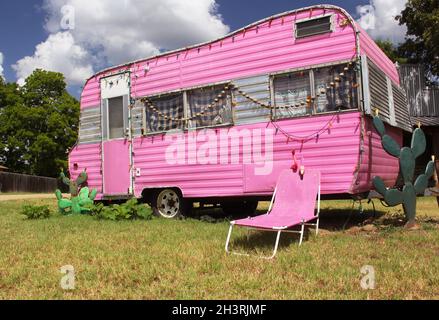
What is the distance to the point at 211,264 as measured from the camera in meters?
4.77

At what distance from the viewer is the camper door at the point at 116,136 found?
9.66 metres

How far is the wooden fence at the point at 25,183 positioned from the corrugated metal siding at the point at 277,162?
2761cm

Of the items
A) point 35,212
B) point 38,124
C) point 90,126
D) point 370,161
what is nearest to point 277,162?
point 370,161

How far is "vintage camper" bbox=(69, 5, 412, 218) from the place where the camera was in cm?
705

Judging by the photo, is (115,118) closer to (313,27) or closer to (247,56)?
(247,56)

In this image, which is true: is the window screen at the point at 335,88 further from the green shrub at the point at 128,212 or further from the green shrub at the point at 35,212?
the green shrub at the point at 35,212

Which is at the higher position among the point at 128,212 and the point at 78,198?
the point at 78,198

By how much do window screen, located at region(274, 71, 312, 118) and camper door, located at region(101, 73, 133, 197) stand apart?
354 cm

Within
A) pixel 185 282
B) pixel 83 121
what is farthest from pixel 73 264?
pixel 83 121

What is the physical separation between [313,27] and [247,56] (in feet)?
4.22

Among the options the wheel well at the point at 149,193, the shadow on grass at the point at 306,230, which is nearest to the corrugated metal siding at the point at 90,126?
the wheel well at the point at 149,193

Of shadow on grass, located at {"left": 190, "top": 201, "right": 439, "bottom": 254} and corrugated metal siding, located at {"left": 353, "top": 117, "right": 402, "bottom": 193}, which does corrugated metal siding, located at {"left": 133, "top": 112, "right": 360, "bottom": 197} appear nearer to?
corrugated metal siding, located at {"left": 353, "top": 117, "right": 402, "bottom": 193}

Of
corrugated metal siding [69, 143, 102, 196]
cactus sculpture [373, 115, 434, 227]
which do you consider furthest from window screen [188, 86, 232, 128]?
cactus sculpture [373, 115, 434, 227]

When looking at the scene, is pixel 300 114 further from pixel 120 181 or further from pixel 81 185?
pixel 81 185
